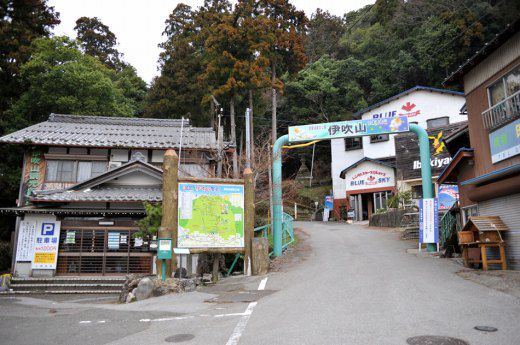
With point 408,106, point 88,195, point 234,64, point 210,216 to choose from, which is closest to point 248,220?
point 210,216

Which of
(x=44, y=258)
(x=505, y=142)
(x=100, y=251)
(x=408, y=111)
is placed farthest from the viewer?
(x=408, y=111)

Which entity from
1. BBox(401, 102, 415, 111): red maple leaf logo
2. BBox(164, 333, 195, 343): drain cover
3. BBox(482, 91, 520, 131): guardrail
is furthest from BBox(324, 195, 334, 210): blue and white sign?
BBox(164, 333, 195, 343): drain cover

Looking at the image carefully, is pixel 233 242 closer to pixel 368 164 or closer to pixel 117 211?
pixel 117 211

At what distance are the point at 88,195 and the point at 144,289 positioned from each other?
23.8ft

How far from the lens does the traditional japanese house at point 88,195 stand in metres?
16.4

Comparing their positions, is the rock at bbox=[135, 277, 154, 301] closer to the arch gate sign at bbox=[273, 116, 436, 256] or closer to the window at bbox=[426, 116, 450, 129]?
the arch gate sign at bbox=[273, 116, 436, 256]

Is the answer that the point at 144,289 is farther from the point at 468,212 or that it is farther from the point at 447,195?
the point at 447,195

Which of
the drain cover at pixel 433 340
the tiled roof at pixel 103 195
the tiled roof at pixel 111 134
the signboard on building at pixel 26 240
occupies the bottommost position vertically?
the drain cover at pixel 433 340

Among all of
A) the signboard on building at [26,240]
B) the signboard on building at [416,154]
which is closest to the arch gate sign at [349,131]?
the signboard on building at [26,240]

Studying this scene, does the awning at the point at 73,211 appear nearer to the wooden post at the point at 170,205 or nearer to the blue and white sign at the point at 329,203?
the wooden post at the point at 170,205

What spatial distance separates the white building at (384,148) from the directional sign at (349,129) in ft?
49.6

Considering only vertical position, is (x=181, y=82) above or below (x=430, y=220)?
above

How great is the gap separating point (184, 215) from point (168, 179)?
1.25 metres

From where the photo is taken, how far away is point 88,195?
A: 16.6 meters
